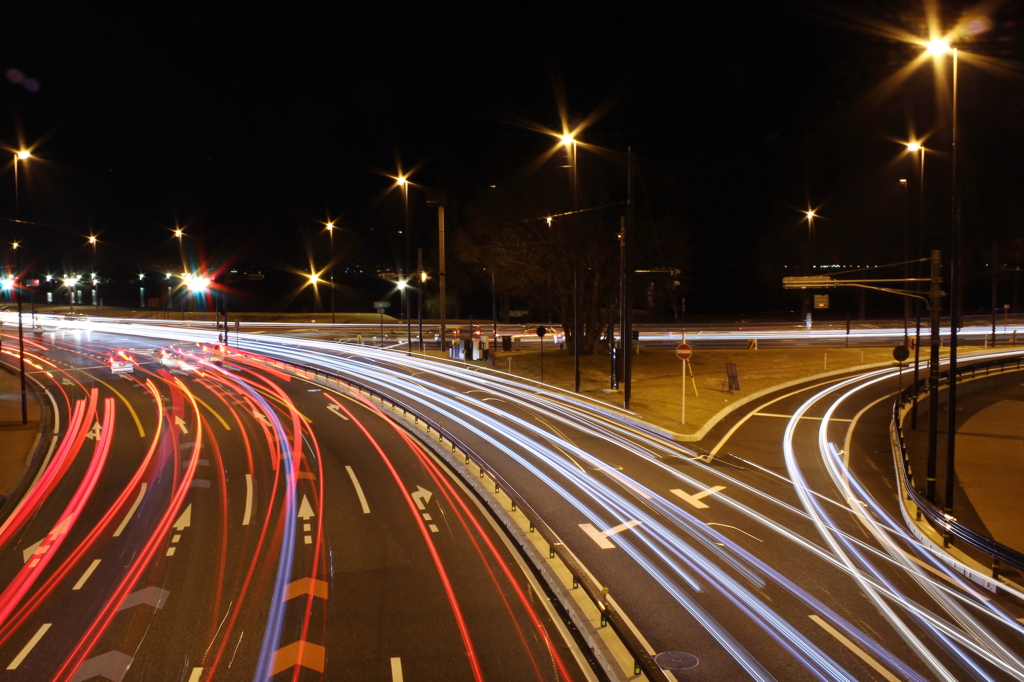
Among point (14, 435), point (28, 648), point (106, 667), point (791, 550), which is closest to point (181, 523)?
point (28, 648)

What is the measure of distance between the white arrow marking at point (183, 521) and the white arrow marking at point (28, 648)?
3.93 m

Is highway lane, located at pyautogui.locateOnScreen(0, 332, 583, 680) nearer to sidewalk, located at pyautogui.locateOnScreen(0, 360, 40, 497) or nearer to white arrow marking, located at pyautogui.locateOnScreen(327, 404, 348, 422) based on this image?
sidewalk, located at pyautogui.locateOnScreen(0, 360, 40, 497)

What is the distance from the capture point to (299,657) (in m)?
8.02

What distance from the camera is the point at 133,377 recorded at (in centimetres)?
3562

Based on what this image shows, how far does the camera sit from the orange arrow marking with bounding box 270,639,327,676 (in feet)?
25.6

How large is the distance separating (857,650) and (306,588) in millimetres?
7749

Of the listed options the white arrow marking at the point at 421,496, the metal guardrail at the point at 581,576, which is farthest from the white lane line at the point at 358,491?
the metal guardrail at the point at 581,576

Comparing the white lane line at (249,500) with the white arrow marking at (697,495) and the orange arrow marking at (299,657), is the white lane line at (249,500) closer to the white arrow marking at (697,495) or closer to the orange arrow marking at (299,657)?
the orange arrow marking at (299,657)

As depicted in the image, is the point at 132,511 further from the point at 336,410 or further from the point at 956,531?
the point at 956,531

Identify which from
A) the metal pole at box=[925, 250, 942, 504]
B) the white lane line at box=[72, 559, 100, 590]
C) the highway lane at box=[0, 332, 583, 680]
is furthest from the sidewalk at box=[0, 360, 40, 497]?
the metal pole at box=[925, 250, 942, 504]

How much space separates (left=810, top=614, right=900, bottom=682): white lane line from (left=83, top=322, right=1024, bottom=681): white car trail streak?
0.9 inches

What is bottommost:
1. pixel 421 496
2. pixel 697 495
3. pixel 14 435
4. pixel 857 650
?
pixel 857 650

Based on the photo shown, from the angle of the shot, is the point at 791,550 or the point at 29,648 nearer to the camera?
the point at 29,648

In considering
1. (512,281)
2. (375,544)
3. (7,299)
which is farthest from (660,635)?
(7,299)
